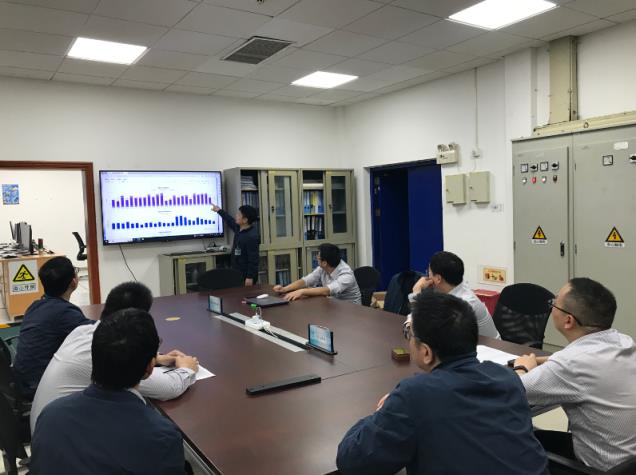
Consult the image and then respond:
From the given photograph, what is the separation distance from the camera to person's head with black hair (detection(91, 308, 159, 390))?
4.25ft

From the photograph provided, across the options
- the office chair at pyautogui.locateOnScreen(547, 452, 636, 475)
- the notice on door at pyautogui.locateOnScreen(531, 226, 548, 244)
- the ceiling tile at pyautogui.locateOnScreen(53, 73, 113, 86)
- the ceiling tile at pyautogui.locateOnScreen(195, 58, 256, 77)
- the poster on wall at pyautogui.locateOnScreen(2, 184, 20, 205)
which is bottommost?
the office chair at pyautogui.locateOnScreen(547, 452, 636, 475)

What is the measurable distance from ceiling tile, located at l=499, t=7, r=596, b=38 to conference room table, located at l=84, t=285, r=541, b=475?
8.97ft

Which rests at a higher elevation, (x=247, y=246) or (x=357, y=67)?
(x=357, y=67)

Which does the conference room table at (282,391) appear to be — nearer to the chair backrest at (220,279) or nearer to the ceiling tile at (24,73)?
the chair backrest at (220,279)

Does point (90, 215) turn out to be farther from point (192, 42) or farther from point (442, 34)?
point (442, 34)

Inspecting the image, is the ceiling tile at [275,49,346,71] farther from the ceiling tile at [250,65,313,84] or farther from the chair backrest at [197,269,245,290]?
the chair backrest at [197,269,245,290]

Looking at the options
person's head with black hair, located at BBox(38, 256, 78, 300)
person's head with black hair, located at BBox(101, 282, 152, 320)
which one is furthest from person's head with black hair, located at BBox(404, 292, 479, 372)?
person's head with black hair, located at BBox(38, 256, 78, 300)

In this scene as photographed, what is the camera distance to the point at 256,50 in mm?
4566

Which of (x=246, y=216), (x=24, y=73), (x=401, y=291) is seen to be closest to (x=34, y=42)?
(x=24, y=73)

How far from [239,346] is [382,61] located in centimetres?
358

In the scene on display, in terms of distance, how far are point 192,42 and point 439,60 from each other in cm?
248

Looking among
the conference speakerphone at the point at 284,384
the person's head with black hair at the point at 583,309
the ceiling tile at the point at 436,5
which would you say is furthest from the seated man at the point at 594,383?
the ceiling tile at the point at 436,5

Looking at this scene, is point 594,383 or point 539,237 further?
point 539,237

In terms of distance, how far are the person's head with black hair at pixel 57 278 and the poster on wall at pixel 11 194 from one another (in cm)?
851
